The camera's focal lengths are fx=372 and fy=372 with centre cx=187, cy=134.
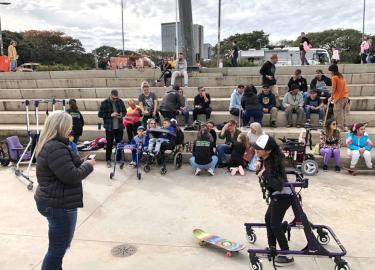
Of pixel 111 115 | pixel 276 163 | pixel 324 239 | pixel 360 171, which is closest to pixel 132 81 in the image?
pixel 111 115

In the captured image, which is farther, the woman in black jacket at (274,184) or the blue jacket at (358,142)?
the blue jacket at (358,142)

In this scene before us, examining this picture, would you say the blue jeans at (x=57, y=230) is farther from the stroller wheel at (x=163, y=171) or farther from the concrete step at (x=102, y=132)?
the concrete step at (x=102, y=132)

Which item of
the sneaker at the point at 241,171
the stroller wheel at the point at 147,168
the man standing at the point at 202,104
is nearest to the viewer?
the sneaker at the point at 241,171

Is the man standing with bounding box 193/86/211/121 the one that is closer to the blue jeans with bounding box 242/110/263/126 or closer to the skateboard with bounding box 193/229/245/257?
the blue jeans with bounding box 242/110/263/126

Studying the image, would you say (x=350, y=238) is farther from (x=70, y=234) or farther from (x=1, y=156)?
(x=1, y=156)

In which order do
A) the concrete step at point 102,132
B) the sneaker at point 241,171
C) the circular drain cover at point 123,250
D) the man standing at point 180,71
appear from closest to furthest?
the circular drain cover at point 123,250 < the sneaker at point 241,171 < the concrete step at point 102,132 < the man standing at point 180,71

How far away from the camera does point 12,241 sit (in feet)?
16.6

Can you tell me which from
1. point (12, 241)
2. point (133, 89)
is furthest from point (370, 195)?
point (133, 89)

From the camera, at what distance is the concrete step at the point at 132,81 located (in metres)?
13.8

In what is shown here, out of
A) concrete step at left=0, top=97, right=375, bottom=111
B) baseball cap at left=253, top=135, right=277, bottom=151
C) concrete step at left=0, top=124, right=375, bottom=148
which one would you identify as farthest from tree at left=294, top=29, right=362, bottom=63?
baseball cap at left=253, top=135, right=277, bottom=151

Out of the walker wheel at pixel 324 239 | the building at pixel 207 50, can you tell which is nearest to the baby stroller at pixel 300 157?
the walker wheel at pixel 324 239

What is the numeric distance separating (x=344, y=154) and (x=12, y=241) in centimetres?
702

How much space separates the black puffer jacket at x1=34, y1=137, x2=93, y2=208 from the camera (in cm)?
317

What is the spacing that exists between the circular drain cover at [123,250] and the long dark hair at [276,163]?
6.70 feet
